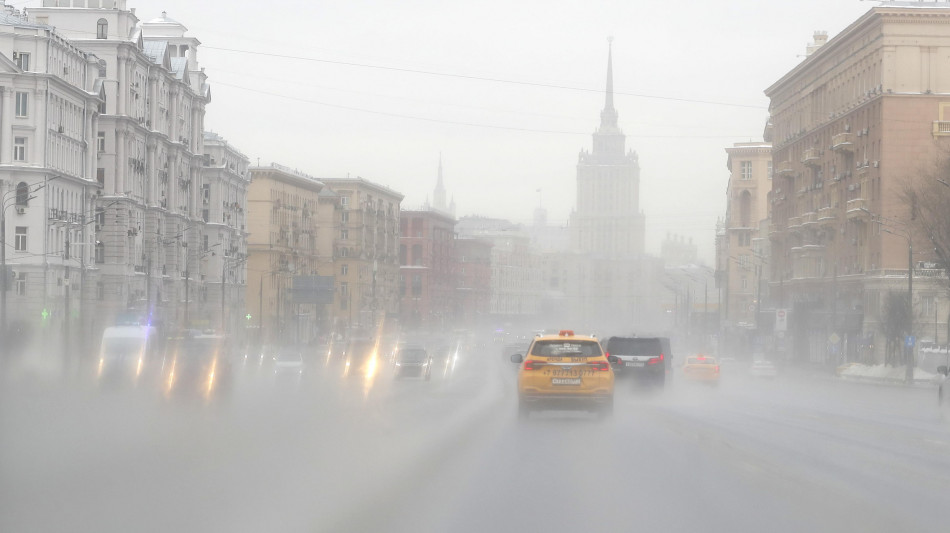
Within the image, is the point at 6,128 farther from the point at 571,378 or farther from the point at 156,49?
the point at 571,378

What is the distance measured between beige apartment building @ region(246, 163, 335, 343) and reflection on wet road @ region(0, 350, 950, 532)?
95.1 metres

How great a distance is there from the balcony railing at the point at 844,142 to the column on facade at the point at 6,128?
4729 cm

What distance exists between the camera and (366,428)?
25.4 m

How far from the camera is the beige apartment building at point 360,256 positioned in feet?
520

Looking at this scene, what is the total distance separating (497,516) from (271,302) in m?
125

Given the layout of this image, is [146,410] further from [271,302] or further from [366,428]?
[271,302]

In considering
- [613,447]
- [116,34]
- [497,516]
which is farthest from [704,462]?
[116,34]

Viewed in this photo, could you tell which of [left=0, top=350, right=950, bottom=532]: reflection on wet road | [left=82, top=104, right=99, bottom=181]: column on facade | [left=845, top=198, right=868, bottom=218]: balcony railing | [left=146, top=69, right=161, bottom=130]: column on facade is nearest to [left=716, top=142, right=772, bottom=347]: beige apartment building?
[left=845, top=198, right=868, bottom=218]: balcony railing

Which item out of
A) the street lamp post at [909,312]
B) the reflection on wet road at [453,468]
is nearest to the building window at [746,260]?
the street lamp post at [909,312]

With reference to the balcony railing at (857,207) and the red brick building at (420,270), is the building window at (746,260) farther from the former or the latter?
the balcony railing at (857,207)

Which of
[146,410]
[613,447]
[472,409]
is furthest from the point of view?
[472,409]

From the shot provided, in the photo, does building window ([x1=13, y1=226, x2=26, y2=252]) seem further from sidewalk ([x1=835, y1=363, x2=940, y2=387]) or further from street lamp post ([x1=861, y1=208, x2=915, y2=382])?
street lamp post ([x1=861, y1=208, x2=915, y2=382])

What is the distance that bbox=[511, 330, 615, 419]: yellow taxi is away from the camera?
27203 millimetres

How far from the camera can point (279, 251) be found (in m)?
137
